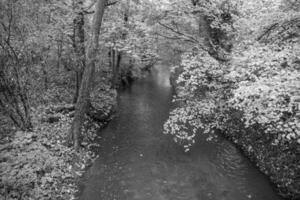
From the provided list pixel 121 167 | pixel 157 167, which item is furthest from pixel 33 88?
pixel 157 167

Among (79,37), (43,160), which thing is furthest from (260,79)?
(79,37)

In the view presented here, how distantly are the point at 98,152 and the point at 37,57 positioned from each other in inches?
177

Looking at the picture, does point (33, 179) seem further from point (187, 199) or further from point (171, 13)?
point (171, 13)

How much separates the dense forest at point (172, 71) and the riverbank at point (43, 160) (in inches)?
1.1

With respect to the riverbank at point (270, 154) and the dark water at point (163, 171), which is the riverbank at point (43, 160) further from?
the riverbank at point (270, 154)

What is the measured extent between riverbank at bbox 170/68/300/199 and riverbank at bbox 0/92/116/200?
4.87 meters

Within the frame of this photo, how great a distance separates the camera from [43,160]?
19.4ft

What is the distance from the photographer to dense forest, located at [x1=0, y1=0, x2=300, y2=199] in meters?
4.75

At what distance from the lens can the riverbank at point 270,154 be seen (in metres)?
6.28

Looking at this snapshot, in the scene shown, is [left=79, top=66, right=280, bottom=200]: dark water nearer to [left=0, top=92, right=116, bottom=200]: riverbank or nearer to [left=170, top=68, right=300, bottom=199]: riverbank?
[left=170, top=68, right=300, bottom=199]: riverbank

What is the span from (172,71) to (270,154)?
4738 millimetres

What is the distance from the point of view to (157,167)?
764cm

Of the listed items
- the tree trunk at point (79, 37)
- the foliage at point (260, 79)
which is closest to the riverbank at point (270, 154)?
the foliage at point (260, 79)

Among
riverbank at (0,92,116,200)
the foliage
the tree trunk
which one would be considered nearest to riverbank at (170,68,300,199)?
the foliage
